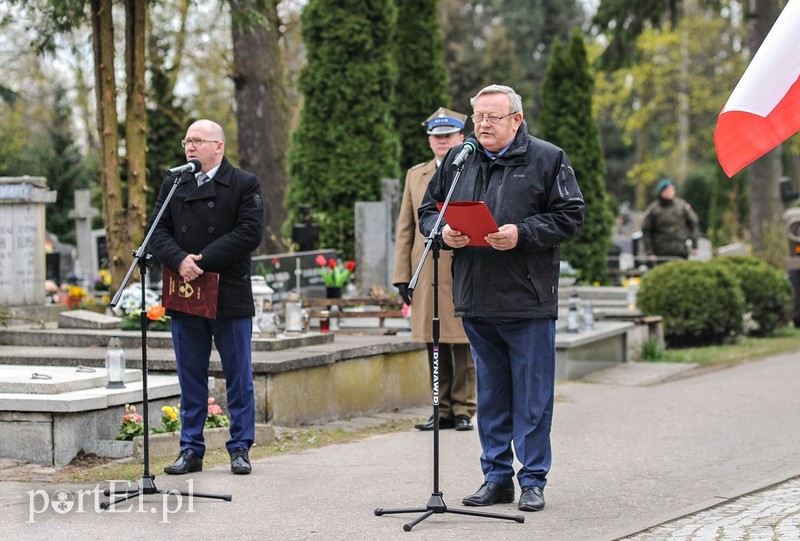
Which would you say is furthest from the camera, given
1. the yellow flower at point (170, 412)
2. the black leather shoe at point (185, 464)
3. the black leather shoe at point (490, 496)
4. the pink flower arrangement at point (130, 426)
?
the yellow flower at point (170, 412)

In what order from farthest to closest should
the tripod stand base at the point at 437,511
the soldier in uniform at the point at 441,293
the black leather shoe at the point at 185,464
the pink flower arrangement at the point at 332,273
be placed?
1. the pink flower arrangement at the point at 332,273
2. the soldier in uniform at the point at 441,293
3. the black leather shoe at the point at 185,464
4. the tripod stand base at the point at 437,511

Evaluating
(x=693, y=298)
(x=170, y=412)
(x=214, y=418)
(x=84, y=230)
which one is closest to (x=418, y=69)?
(x=84, y=230)

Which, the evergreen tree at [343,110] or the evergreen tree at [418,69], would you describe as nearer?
the evergreen tree at [343,110]

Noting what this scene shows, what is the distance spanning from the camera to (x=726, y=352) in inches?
598

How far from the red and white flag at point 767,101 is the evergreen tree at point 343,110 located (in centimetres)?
1401

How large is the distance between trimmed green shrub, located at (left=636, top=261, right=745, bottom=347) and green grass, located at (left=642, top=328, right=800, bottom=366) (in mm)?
273

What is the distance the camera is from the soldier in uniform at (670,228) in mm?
18734

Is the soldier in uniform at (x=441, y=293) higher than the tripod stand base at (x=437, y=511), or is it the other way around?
the soldier in uniform at (x=441, y=293)

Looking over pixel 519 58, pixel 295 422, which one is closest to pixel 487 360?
pixel 295 422

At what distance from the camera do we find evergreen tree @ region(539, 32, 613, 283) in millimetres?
24453

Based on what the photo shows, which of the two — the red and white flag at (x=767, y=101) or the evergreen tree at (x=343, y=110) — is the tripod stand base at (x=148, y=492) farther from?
the evergreen tree at (x=343, y=110)

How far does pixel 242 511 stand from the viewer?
628 cm

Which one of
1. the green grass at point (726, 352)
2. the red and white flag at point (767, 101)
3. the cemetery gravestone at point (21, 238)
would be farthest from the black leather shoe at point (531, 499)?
the green grass at point (726, 352)

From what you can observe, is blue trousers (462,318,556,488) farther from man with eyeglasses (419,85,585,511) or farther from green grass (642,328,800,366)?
green grass (642,328,800,366)
